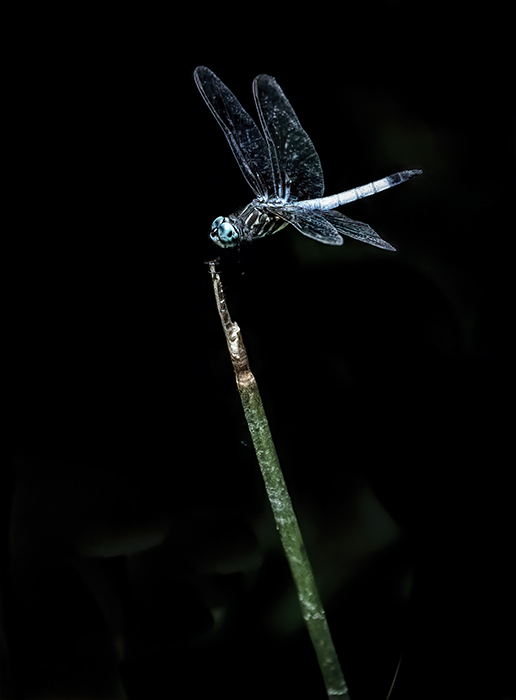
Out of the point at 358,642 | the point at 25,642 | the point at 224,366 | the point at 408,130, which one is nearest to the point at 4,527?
the point at 25,642

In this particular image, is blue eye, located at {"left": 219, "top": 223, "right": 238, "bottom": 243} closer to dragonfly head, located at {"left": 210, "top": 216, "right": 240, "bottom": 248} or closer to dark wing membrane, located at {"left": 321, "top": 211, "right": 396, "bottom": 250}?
dragonfly head, located at {"left": 210, "top": 216, "right": 240, "bottom": 248}

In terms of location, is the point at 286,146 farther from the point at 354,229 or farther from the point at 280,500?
the point at 280,500

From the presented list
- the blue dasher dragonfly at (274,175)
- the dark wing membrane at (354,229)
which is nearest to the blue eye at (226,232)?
the blue dasher dragonfly at (274,175)

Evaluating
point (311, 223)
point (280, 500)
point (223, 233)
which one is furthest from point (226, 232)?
point (280, 500)

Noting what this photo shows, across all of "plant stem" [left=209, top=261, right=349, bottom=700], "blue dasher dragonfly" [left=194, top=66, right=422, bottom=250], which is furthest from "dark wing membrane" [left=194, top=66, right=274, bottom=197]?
"plant stem" [left=209, top=261, right=349, bottom=700]

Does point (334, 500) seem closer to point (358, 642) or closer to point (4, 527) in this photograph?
point (358, 642)

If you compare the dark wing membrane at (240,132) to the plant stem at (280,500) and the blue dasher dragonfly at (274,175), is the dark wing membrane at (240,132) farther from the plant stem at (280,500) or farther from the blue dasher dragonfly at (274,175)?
the plant stem at (280,500)
